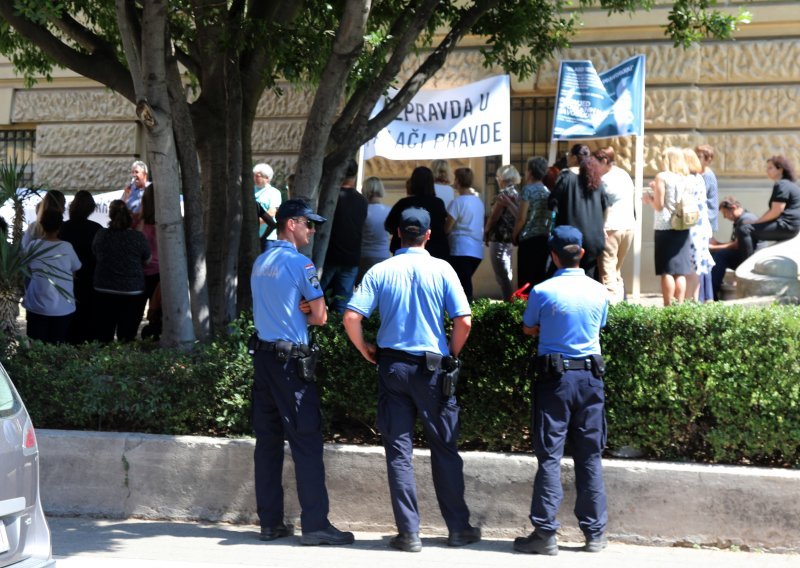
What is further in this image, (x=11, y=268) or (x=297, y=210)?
(x=11, y=268)

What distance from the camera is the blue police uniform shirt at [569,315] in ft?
20.4

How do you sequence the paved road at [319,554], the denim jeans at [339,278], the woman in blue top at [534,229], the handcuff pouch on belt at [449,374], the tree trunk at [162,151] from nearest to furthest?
the paved road at [319,554], the handcuff pouch on belt at [449,374], the tree trunk at [162,151], the denim jeans at [339,278], the woman in blue top at [534,229]

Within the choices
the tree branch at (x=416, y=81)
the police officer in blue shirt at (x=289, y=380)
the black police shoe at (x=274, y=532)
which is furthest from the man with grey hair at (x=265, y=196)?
the black police shoe at (x=274, y=532)

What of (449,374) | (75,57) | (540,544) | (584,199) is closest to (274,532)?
(449,374)

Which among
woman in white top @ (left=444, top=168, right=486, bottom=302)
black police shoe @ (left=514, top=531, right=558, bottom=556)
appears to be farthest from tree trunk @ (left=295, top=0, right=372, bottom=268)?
black police shoe @ (left=514, top=531, right=558, bottom=556)

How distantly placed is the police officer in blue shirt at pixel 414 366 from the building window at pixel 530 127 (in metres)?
7.77

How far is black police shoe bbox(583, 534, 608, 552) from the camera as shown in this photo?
6.25m

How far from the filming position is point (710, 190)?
11375mm

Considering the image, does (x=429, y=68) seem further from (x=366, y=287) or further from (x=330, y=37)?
(x=366, y=287)

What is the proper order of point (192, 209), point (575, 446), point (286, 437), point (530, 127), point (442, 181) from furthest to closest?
point (530, 127)
point (442, 181)
point (192, 209)
point (286, 437)
point (575, 446)

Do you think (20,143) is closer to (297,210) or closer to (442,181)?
(442,181)

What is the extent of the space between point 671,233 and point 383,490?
15.2 ft

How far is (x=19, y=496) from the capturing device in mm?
4766

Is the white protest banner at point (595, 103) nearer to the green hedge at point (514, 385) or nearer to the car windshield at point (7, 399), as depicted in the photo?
the green hedge at point (514, 385)
